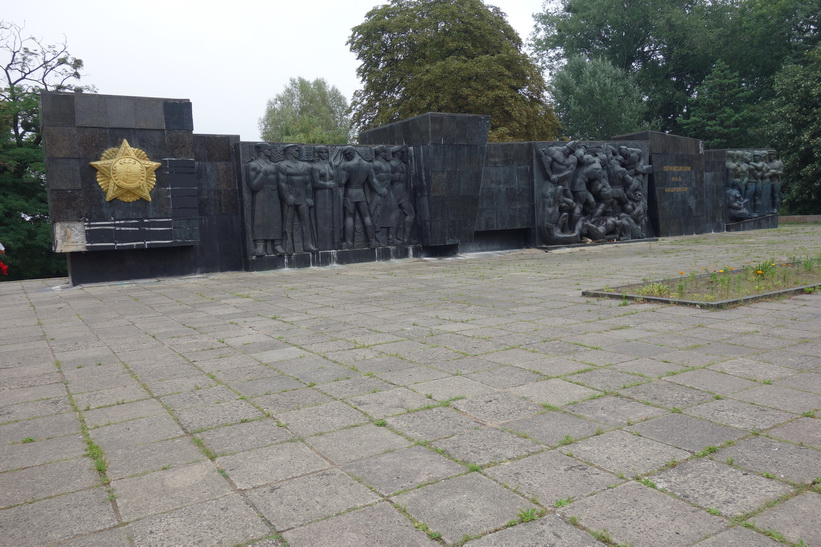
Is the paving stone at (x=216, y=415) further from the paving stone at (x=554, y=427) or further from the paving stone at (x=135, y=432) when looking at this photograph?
the paving stone at (x=554, y=427)

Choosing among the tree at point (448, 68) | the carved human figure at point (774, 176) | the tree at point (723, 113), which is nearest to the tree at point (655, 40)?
the tree at point (723, 113)

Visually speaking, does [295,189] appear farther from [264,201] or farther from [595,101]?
[595,101]

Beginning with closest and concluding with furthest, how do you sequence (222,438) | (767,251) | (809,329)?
1. (222,438)
2. (809,329)
3. (767,251)

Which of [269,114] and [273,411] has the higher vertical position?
[269,114]

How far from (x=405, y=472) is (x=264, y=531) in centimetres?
72

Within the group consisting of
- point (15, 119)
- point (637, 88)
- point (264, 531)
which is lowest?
point (264, 531)

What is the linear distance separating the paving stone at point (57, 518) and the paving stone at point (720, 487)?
2.31 m

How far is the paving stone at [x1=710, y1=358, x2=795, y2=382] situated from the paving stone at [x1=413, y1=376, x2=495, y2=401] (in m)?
1.68

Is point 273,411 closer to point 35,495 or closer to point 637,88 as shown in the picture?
point 35,495

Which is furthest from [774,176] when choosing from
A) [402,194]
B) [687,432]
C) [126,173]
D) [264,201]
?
[687,432]

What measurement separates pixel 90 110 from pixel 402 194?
6.43 meters

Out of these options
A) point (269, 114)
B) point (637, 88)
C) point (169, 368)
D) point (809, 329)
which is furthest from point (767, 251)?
point (269, 114)

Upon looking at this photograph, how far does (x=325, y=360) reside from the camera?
502 cm

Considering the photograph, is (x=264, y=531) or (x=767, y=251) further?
(x=767, y=251)
